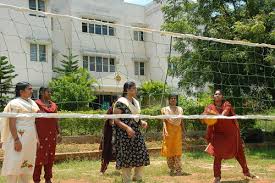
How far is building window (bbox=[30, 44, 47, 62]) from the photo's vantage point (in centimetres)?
2114

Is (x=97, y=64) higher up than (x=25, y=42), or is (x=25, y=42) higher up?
(x=25, y=42)

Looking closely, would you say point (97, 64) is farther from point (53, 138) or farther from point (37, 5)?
point (53, 138)

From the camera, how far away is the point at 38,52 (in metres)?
21.4

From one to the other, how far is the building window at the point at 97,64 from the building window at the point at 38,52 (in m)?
2.57

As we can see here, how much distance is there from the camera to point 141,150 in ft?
20.5

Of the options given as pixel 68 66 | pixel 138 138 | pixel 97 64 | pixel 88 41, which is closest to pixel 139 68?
pixel 97 64

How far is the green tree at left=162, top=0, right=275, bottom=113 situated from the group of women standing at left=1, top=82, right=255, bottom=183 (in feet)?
12.0

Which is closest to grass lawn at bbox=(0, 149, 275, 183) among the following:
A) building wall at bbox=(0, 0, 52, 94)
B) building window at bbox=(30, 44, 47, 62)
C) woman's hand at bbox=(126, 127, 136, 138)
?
woman's hand at bbox=(126, 127, 136, 138)

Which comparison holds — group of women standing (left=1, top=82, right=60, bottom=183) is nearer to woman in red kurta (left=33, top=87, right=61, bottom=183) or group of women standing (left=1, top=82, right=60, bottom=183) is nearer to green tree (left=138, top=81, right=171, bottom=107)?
woman in red kurta (left=33, top=87, right=61, bottom=183)

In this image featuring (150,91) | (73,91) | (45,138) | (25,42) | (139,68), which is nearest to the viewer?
(45,138)

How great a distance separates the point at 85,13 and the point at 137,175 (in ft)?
60.6

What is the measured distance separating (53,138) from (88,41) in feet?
57.1

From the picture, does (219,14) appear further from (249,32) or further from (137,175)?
(137,175)

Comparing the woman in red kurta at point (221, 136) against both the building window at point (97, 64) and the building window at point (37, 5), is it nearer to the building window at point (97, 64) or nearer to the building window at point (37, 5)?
the building window at point (37, 5)
